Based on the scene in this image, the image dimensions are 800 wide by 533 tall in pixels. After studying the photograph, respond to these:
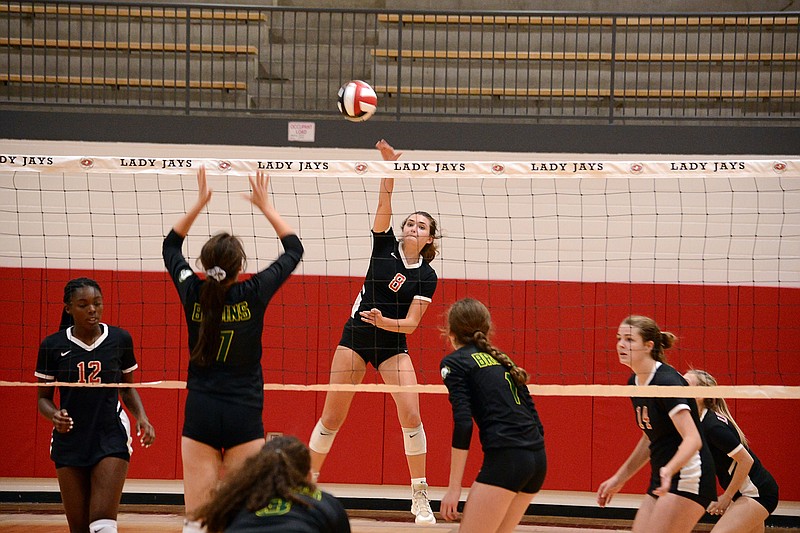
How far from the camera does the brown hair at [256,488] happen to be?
2.97 m

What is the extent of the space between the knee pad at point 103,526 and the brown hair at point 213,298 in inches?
52.6

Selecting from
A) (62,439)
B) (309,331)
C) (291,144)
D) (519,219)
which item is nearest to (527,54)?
(519,219)

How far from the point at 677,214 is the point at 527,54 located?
3113 mm

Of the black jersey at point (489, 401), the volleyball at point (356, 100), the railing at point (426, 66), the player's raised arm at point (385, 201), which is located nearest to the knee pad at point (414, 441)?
the player's raised arm at point (385, 201)

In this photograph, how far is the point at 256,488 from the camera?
299cm

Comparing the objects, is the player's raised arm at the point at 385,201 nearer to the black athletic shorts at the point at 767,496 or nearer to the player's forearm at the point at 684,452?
the player's forearm at the point at 684,452

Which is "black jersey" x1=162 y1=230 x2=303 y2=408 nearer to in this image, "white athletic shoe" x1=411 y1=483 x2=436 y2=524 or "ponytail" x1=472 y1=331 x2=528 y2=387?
"ponytail" x1=472 y1=331 x2=528 y2=387

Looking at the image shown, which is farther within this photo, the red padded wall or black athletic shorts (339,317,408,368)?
the red padded wall

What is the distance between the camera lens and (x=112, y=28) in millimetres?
12047

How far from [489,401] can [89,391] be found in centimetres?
260

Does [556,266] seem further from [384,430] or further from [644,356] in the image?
[644,356]

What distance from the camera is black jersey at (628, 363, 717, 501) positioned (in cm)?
480

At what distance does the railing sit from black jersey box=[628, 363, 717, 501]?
651cm

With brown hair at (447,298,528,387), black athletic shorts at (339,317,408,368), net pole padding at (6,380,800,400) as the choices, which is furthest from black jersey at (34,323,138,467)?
brown hair at (447,298,528,387)
